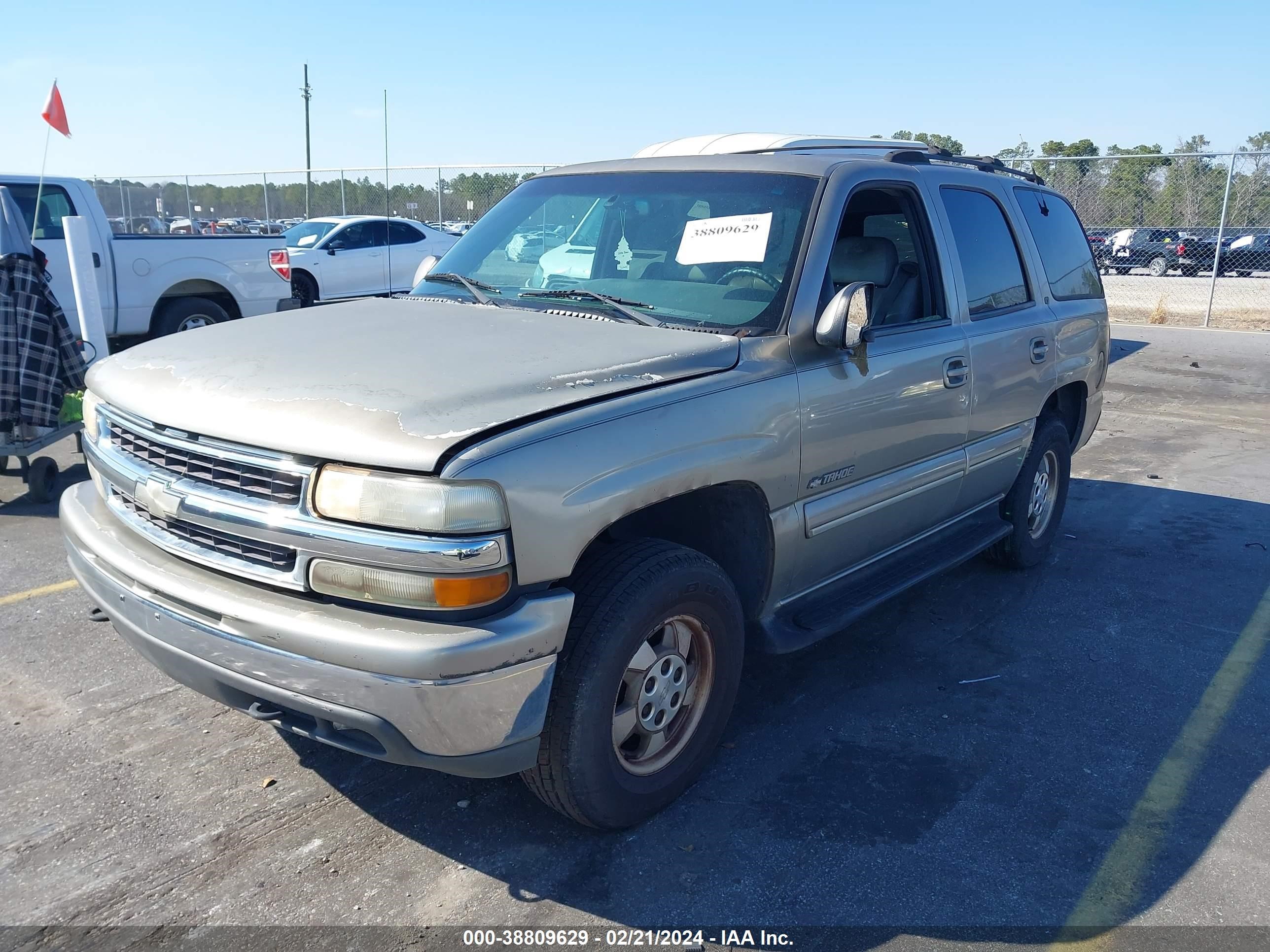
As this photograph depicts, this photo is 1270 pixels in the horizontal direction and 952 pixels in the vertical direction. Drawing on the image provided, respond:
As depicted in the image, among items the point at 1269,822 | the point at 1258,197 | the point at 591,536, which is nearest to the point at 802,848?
the point at 591,536

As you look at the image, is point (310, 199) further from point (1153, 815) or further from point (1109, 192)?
point (1153, 815)

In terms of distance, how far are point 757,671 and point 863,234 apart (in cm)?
187

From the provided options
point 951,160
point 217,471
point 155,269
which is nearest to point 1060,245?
point 951,160

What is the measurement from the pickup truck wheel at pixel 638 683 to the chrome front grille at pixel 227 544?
30.1 inches

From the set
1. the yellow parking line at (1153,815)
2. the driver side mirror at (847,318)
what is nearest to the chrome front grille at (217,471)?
the driver side mirror at (847,318)

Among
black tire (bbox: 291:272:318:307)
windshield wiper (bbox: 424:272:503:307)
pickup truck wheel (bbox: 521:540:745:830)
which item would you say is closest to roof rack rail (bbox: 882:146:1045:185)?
windshield wiper (bbox: 424:272:503:307)

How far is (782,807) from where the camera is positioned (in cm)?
319

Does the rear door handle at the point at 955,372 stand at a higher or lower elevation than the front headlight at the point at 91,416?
higher

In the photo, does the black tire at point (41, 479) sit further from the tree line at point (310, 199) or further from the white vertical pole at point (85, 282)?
the tree line at point (310, 199)

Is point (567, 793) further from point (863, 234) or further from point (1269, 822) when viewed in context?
point (863, 234)

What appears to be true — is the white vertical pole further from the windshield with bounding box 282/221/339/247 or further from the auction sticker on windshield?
the windshield with bounding box 282/221/339/247

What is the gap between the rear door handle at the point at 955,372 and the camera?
4148 millimetres

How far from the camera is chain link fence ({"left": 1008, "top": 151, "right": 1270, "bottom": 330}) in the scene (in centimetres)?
1667

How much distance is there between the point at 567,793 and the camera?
2.78m
